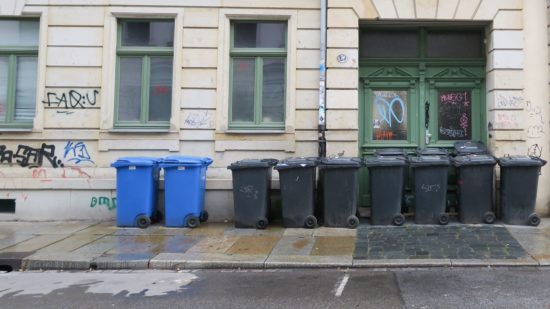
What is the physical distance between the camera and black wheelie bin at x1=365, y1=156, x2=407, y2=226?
→ 857 cm

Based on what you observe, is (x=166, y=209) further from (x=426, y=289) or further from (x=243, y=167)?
(x=426, y=289)

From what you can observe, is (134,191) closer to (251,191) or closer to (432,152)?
(251,191)

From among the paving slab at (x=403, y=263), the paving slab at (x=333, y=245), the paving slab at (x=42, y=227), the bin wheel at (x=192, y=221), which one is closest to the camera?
the paving slab at (x=403, y=263)

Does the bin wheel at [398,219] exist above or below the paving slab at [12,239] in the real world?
above

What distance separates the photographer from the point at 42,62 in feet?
32.3

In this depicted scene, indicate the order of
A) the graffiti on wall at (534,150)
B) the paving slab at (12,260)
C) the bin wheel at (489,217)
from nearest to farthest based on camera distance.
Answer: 1. the paving slab at (12,260)
2. the bin wheel at (489,217)
3. the graffiti on wall at (534,150)

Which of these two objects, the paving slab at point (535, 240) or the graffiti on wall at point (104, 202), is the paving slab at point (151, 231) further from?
the paving slab at point (535, 240)

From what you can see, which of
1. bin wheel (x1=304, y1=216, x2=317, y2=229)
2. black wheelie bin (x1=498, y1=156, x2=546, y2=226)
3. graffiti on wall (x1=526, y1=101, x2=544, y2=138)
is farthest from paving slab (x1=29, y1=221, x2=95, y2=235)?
graffiti on wall (x1=526, y1=101, x2=544, y2=138)

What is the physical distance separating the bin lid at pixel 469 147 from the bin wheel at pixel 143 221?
581 cm

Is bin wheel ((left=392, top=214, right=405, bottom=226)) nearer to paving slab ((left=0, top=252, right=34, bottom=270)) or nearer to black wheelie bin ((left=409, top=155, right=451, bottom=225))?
black wheelie bin ((left=409, top=155, right=451, bottom=225))

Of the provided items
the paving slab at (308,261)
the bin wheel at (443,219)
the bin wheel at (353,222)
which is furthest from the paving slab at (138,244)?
the bin wheel at (443,219)

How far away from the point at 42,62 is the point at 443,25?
8.01 m

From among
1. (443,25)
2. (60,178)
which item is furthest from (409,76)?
(60,178)

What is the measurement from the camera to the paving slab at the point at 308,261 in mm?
6426
